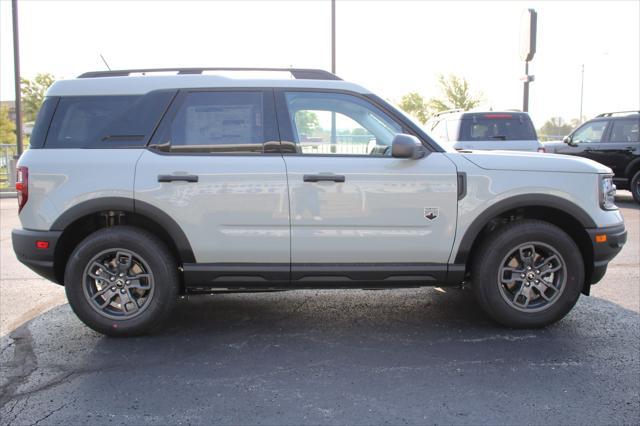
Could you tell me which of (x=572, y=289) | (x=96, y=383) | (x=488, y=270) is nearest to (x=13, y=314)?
(x=96, y=383)

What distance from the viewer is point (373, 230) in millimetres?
4160

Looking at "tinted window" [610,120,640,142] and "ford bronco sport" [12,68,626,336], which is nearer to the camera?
"ford bronco sport" [12,68,626,336]

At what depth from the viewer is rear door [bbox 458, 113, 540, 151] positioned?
418 inches

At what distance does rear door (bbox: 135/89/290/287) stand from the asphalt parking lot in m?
0.61

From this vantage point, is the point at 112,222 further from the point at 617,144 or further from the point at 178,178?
the point at 617,144

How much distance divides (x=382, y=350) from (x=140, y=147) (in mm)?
2364

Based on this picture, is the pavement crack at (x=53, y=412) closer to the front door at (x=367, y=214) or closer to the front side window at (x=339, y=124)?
the front door at (x=367, y=214)

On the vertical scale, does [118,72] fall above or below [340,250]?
above

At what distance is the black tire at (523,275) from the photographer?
4219 millimetres

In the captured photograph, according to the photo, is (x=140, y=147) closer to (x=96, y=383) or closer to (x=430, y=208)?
(x=96, y=383)

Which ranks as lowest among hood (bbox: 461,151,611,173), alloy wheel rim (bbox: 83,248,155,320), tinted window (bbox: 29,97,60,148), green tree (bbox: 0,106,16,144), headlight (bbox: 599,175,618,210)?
alloy wheel rim (bbox: 83,248,155,320)

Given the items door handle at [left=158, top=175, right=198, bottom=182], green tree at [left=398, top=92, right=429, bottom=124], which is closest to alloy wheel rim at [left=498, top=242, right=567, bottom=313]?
door handle at [left=158, top=175, right=198, bottom=182]

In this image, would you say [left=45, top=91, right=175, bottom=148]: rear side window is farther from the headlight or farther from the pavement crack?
the headlight

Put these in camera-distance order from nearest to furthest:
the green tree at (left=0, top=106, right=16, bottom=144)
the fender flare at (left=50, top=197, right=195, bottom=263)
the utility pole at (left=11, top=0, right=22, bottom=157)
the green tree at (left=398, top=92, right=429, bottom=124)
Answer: the fender flare at (left=50, top=197, right=195, bottom=263) < the utility pole at (left=11, top=0, right=22, bottom=157) < the green tree at (left=0, top=106, right=16, bottom=144) < the green tree at (left=398, top=92, right=429, bottom=124)
